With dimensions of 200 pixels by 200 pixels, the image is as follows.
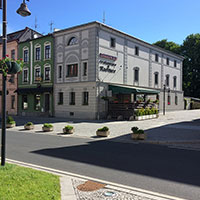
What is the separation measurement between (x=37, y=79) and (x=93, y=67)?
31.5 ft

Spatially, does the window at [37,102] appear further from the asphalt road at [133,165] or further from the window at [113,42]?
the asphalt road at [133,165]

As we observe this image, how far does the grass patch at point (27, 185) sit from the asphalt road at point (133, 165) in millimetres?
1070

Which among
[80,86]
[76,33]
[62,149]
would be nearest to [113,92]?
[80,86]

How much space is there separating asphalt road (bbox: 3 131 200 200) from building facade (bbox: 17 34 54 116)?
2000 centimetres

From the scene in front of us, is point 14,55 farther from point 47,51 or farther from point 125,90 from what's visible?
point 125,90

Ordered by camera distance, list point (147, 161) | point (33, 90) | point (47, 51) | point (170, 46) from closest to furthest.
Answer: point (147, 161) → point (47, 51) → point (33, 90) → point (170, 46)

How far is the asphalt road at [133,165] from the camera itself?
16.3 ft

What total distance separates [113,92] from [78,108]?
436 centimetres

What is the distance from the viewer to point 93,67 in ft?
77.4

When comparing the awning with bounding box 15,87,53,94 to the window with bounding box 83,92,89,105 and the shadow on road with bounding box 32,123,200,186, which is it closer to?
the window with bounding box 83,92,89,105

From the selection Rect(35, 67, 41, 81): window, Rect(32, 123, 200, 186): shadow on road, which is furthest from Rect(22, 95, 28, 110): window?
Rect(32, 123, 200, 186): shadow on road

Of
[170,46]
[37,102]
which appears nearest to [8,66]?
[37,102]

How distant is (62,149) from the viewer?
29.4ft

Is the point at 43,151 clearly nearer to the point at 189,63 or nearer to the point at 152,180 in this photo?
the point at 152,180
